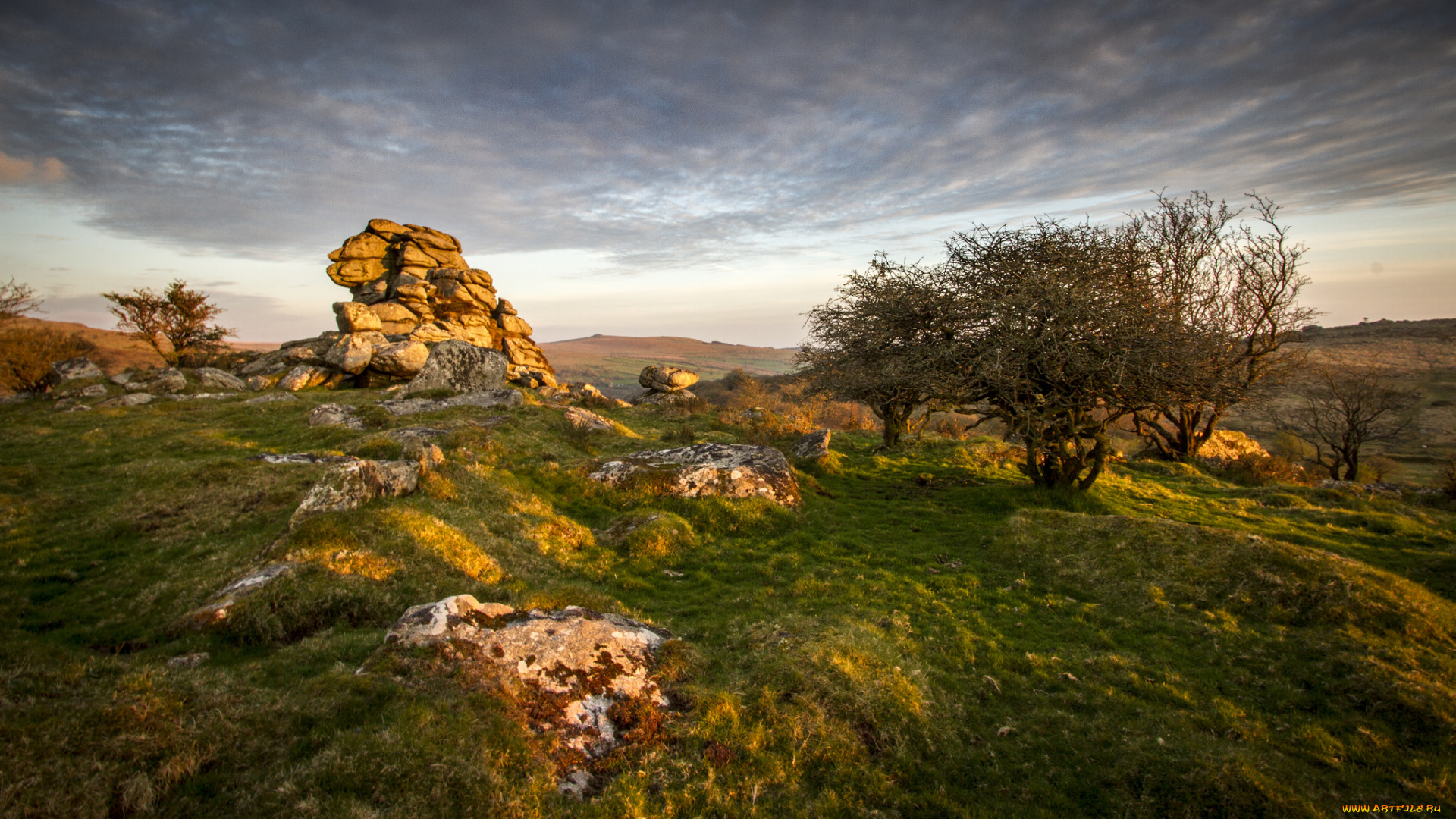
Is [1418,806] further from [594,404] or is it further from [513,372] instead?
[513,372]

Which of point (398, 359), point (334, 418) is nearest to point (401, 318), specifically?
point (398, 359)

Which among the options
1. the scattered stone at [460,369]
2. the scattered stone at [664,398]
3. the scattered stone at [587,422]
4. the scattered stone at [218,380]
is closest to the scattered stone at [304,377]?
the scattered stone at [218,380]

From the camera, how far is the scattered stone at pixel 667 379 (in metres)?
50.9

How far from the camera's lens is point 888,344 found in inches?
902

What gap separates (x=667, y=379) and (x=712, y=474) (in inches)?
1332

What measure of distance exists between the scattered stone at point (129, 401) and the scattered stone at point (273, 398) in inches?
214

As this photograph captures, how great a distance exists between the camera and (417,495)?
13984 mm

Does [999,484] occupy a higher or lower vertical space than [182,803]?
lower

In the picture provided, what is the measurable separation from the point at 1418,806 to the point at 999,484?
14.8m

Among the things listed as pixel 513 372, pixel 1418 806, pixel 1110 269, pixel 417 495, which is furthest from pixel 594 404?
pixel 1418 806

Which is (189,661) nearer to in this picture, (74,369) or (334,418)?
(334,418)

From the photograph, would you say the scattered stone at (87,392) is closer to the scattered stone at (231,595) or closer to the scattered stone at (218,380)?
the scattered stone at (218,380)

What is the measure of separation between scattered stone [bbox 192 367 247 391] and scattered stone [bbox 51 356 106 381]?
28.1ft

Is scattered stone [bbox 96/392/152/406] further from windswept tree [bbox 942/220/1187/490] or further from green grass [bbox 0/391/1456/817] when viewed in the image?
windswept tree [bbox 942/220/1187/490]
